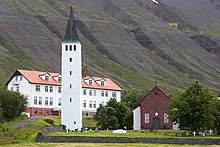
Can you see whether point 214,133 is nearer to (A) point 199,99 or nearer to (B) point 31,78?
(A) point 199,99

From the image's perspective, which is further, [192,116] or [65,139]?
[192,116]

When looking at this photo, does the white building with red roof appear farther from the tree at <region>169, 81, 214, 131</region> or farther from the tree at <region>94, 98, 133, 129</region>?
the tree at <region>169, 81, 214, 131</region>

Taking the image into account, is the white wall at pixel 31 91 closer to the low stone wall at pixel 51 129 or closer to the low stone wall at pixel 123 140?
the low stone wall at pixel 51 129

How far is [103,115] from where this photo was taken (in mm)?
93938

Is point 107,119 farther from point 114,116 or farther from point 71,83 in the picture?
point 71,83

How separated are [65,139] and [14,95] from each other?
2729 centimetres

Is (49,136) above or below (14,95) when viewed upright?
below

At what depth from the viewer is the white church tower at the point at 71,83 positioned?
307 ft

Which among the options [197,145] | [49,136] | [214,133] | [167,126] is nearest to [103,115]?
[167,126]

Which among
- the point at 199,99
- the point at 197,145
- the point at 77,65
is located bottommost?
the point at 197,145

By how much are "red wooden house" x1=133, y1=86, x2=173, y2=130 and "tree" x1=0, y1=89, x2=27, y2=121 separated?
713 inches

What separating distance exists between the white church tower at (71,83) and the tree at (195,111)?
18521mm

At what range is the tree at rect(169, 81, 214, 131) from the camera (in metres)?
78.0

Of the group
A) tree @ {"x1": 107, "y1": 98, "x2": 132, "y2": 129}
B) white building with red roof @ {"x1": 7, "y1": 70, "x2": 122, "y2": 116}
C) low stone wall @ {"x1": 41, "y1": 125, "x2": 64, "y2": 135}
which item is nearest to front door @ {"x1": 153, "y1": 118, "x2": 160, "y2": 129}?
tree @ {"x1": 107, "y1": 98, "x2": 132, "y2": 129}
